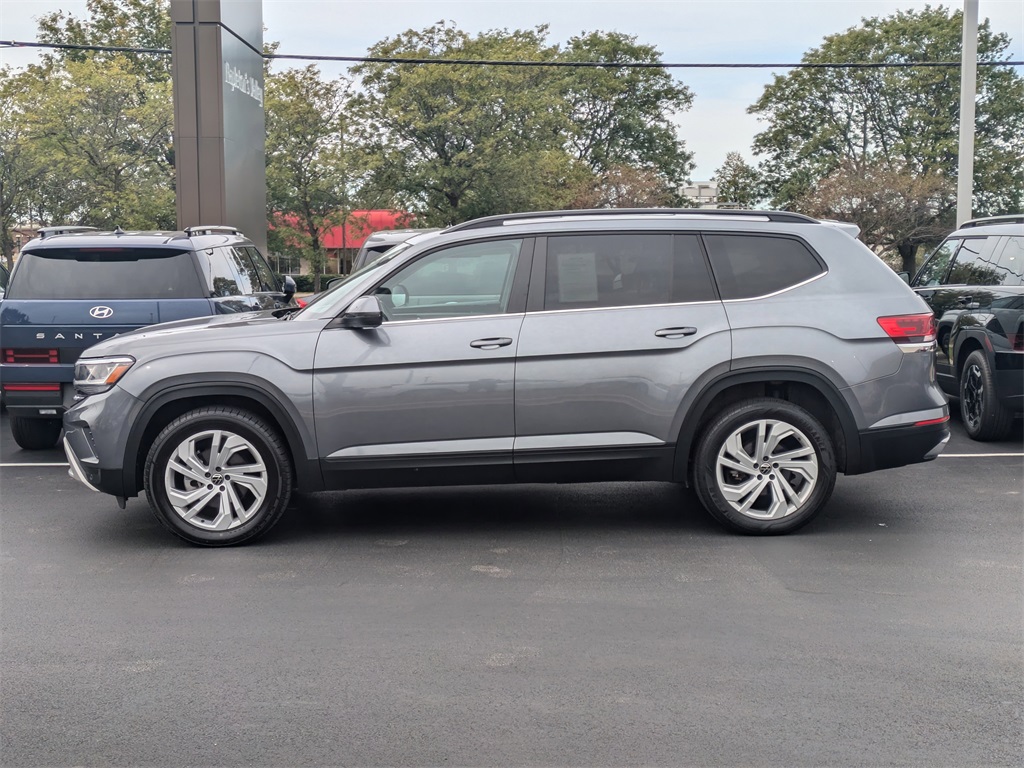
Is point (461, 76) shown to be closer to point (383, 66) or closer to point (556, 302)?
point (383, 66)

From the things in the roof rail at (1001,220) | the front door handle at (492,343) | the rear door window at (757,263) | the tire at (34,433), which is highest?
the roof rail at (1001,220)

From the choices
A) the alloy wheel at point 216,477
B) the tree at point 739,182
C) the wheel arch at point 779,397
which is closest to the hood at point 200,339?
the alloy wheel at point 216,477

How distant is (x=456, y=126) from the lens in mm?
46156

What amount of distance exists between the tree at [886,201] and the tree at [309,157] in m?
19.5

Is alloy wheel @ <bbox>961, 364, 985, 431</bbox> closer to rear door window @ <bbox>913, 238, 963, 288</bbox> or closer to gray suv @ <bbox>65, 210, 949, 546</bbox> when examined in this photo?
rear door window @ <bbox>913, 238, 963, 288</bbox>

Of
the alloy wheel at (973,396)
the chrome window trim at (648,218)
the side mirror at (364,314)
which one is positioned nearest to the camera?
the side mirror at (364,314)

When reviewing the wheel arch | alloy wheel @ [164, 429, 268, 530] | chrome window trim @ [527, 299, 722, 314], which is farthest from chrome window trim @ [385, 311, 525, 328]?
the wheel arch

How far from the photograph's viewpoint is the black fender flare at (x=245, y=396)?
20.6 feet

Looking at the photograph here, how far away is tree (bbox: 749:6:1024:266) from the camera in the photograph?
51875mm

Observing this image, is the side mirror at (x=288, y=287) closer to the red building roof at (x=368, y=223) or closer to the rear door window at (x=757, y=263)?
the rear door window at (x=757, y=263)

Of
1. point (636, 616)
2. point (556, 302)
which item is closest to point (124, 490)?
point (556, 302)

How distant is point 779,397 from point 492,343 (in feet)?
5.79

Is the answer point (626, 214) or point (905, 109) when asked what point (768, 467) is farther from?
point (905, 109)

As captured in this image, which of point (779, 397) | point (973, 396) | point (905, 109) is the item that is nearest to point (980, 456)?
point (973, 396)
